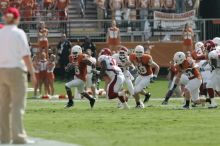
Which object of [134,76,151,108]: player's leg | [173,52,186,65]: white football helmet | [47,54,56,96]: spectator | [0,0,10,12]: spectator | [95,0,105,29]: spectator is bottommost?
[47,54,56,96]: spectator

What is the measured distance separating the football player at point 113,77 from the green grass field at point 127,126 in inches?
17.1

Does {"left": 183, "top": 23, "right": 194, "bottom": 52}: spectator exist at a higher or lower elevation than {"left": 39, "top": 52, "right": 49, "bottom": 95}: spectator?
higher

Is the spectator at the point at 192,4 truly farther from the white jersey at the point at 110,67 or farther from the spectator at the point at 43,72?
the white jersey at the point at 110,67

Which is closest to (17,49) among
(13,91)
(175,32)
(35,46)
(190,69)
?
(13,91)

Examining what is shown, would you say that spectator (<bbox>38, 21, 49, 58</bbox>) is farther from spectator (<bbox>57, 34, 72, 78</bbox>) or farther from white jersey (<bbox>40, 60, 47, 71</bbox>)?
white jersey (<bbox>40, 60, 47, 71</bbox>)

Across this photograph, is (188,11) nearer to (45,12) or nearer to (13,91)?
(45,12)

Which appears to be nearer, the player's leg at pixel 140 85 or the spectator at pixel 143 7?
the player's leg at pixel 140 85

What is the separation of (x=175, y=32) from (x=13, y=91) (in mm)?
26426

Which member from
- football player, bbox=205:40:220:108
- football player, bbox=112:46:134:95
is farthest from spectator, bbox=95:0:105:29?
football player, bbox=205:40:220:108

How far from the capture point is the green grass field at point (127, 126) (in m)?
15.0

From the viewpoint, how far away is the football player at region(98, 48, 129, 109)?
79.1 ft

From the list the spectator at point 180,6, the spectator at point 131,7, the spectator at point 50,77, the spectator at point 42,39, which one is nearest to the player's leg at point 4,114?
the spectator at point 50,77

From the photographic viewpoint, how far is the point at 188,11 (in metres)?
40.0

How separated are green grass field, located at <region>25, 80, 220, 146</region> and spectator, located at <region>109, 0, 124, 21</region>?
15.1 m
